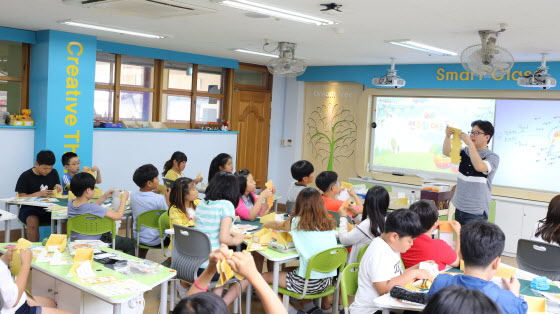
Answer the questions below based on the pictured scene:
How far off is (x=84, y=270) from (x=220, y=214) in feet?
3.89

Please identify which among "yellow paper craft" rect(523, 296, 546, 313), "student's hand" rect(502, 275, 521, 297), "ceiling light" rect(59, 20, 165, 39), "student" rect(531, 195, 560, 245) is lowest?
"yellow paper craft" rect(523, 296, 546, 313)

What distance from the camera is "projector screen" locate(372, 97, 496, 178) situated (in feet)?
28.3

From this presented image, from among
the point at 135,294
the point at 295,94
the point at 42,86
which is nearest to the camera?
the point at 135,294

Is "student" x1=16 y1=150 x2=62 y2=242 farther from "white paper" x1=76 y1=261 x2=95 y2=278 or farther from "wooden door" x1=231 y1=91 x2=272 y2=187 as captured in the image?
"wooden door" x1=231 y1=91 x2=272 y2=187

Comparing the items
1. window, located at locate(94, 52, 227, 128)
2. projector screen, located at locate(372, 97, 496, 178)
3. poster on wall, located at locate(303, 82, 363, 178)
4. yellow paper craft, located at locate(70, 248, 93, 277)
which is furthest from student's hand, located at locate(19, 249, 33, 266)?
poster on wall, located at locate(303, 82, 363, 178)

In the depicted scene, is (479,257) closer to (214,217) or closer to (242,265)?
(242,265)

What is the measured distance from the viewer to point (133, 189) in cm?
842

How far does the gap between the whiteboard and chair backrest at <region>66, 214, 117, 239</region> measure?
18.5ft

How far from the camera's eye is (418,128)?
9.12 m

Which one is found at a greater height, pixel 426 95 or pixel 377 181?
pixel 426 95

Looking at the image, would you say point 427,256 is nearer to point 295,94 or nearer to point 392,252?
point 392,252

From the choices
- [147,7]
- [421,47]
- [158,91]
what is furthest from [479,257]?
[158,91]

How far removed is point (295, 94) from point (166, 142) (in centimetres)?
282

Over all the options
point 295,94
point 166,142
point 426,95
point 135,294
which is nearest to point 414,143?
point 426,95
